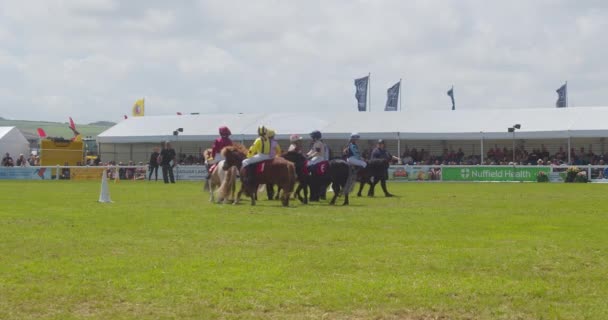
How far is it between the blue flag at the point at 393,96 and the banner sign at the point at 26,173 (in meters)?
23.4

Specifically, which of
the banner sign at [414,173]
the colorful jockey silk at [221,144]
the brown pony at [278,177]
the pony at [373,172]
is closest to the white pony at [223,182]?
the colorful jockey silk at [221,144]

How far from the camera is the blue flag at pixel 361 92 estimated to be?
6041cm

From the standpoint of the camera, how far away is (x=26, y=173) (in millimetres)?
49656

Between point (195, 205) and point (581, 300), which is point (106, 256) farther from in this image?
point (195, 205)

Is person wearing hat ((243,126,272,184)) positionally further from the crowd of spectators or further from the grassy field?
the crowd of spectators

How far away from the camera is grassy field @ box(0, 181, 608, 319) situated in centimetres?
772

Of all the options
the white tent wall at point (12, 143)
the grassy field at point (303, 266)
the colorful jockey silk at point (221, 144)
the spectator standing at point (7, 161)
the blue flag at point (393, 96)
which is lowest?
the grassy field at point (303, 266)

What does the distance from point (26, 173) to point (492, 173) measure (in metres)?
26.4

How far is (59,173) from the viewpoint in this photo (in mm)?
49156

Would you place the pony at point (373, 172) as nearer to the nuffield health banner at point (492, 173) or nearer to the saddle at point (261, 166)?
the saddle at point (261, 166)

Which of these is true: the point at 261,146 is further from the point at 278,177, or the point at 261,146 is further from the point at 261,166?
the point at 278,177

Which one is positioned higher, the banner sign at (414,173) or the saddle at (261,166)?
the saddle at (261,166)

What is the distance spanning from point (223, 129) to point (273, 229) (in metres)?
8.47

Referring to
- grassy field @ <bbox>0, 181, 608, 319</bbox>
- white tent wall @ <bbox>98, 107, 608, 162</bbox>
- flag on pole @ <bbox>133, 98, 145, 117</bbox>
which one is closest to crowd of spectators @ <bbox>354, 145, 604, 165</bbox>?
white tent wall @ <bbox>98, 107, 608, 162</bbox>
